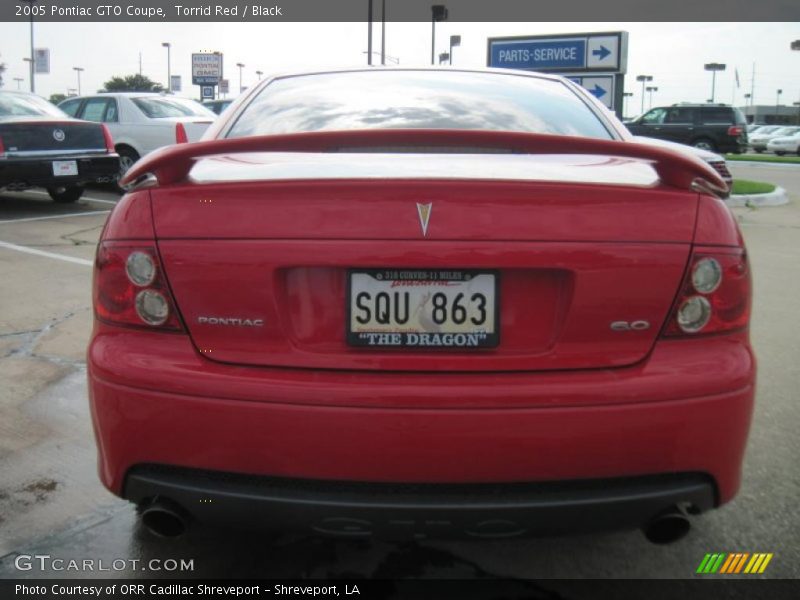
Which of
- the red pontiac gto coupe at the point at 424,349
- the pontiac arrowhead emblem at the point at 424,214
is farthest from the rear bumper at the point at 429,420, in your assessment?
the pontiac arrowhead emblem at the point at 424,214

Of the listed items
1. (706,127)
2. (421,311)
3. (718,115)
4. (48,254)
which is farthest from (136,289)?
(718,115)

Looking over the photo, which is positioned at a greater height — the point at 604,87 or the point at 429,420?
the point at 604,87

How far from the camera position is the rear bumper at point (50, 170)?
913cm

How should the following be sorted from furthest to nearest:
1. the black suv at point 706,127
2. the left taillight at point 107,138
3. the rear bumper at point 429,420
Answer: the black suv at point 706,127, the left taillight at point 107,138, the rear bumper at point 429,420

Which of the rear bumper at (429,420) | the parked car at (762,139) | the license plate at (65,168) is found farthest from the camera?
the parked car at (762,139)

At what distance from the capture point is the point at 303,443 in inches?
71.9

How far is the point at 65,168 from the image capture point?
9.60 m

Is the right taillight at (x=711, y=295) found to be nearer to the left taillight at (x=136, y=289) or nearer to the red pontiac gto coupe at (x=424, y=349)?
the red pontiac gto coupe at (x=424, y=349)

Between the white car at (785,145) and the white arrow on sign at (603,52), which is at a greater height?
the white arrow on sign at (603,52)

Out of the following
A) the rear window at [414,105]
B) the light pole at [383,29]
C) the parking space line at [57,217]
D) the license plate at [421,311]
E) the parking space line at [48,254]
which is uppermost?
the light pole at [383,29]

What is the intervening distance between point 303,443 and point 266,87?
1.73 meters

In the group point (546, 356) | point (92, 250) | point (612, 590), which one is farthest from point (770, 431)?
point (92, 250)

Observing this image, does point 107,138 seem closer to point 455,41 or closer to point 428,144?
point 428,144

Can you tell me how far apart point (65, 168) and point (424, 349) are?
29.2 ft
